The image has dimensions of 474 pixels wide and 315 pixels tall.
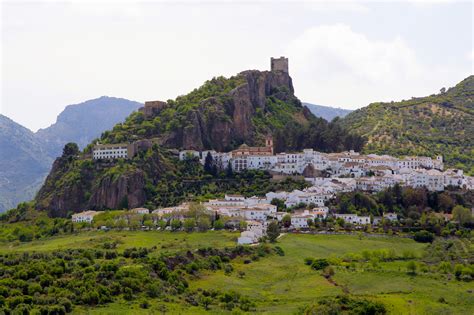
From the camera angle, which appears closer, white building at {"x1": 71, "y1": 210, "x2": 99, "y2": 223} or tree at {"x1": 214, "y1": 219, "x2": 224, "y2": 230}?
Result: tree at {"x1": 214, "y1": 219, "x2": 224, "y2": 230}

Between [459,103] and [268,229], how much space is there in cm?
10727

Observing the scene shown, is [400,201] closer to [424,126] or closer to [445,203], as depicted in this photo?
[445,203]

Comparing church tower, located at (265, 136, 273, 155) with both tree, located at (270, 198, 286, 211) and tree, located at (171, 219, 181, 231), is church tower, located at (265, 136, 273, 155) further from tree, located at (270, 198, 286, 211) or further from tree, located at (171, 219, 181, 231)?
tree, located at (171, 219, 181, 231)

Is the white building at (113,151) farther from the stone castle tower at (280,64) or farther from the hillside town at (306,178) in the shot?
the stone castle tower at (280,64)

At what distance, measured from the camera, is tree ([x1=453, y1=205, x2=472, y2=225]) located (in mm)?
97994

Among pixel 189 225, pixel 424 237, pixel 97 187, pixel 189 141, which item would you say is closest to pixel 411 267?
pixel 424 237

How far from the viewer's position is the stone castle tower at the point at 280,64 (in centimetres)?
16516

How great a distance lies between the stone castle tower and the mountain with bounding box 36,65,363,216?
4.26 meters

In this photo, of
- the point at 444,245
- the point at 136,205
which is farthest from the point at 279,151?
the point at 444,245

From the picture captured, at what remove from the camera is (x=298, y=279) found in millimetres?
76375

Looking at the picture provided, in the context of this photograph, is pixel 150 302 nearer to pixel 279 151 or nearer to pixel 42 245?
pixel 42 245

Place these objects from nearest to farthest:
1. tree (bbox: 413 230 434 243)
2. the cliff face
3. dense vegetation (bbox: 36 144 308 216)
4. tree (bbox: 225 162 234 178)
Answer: tree (bbox: 413 230 434 243), the cliff face, dense vegetation (bbox: 36 144 308 216), tree (bbox: 225 162 234 178)

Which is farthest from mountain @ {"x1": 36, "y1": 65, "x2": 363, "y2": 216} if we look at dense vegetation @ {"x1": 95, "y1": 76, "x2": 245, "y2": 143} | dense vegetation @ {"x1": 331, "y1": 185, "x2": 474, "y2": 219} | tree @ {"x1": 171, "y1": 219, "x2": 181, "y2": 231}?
tree @ {"x1": 171, "y1": 219, "x2": 181, "y2": 231}

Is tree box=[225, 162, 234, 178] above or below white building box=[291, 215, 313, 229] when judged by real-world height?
above
